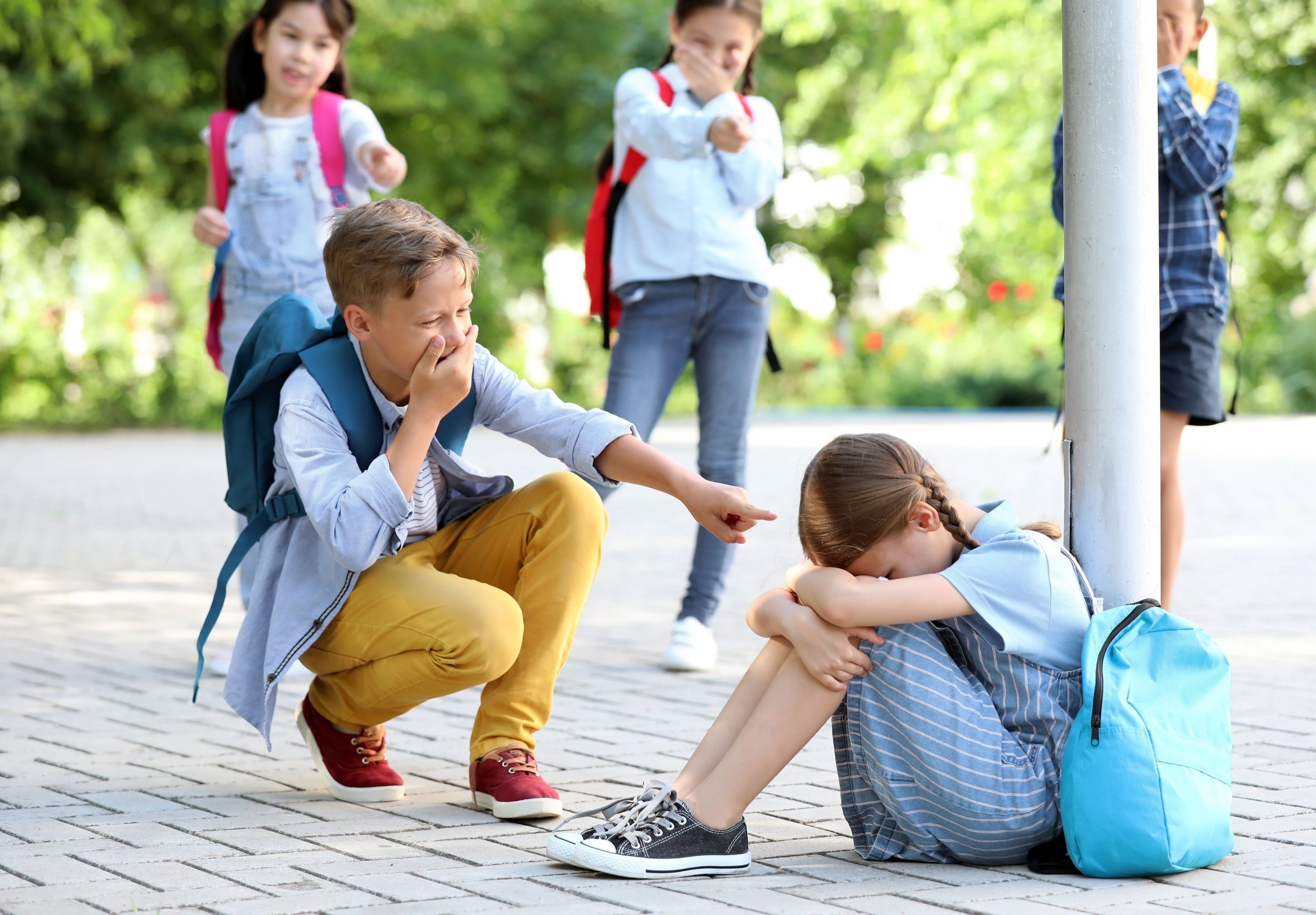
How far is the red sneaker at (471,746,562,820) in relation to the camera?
3211 millimetres

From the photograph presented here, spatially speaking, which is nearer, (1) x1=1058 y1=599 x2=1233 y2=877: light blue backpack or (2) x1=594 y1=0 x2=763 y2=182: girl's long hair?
(1) x1=1058 y1=599 x2=1233 y2=877: light blue backpack

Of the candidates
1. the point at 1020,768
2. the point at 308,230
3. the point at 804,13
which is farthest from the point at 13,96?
the point at 1020,768

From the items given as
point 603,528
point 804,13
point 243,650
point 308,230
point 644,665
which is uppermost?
point 804,13

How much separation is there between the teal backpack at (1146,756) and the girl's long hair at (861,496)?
0.37 meters

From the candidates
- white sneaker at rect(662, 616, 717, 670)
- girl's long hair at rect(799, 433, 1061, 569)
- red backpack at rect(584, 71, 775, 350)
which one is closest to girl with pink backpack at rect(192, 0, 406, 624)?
red backpack at rect(584, 71, 775, 350)

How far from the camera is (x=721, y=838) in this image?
2828 mm

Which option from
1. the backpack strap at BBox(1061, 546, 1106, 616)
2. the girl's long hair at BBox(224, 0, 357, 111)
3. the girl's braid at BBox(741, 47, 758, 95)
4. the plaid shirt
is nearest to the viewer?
the backpack strap at BBox(1061, 546, 1106, 616)

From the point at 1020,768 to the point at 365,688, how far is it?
1386 millimetres

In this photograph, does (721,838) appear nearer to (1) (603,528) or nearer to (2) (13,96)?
(1) (603,528)

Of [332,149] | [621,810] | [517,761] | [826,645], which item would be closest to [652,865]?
[621,810]

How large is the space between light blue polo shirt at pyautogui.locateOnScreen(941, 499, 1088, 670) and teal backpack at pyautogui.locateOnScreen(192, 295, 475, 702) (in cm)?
122

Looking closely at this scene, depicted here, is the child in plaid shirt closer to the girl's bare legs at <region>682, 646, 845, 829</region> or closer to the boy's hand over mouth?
the girl's bare legs at <region>682, 646, 845, 829</region>

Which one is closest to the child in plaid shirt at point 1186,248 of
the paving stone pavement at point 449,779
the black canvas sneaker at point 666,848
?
the paving stone pavement at point 449,779

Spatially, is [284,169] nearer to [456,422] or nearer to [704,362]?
[704,362]
